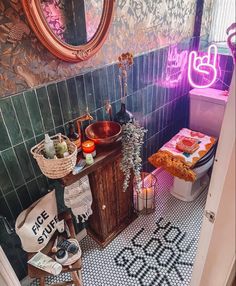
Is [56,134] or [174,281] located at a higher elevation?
[56,134]

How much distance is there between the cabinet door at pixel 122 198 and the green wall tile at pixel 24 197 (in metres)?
0.59

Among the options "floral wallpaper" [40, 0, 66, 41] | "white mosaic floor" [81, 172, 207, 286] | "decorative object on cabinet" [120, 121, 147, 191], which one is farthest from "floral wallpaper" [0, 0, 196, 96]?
"white mosaic floor" [81, 172, 207, 286]

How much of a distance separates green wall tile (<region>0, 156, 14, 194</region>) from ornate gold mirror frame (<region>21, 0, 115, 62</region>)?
0.66 metres

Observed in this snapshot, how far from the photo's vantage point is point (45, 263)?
134 centimetres

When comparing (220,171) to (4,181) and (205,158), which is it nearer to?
(4,181)

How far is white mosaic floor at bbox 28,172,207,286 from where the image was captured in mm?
1666

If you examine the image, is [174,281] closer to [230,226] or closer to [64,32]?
[230,226]

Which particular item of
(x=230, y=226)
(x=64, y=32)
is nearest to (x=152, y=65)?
(x=64, y=32)

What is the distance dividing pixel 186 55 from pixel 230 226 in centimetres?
193

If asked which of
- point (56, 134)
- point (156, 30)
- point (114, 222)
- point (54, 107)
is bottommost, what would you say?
point (114, 222)

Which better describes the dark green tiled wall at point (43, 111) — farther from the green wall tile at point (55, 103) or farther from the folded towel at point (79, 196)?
the folded towel at point (79, 196)

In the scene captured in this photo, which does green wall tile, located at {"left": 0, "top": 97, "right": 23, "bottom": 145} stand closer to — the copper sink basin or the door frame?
the copper sink basin

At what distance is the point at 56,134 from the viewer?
4.64ft

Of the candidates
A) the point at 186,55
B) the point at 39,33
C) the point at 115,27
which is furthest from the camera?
the point at 186,55
